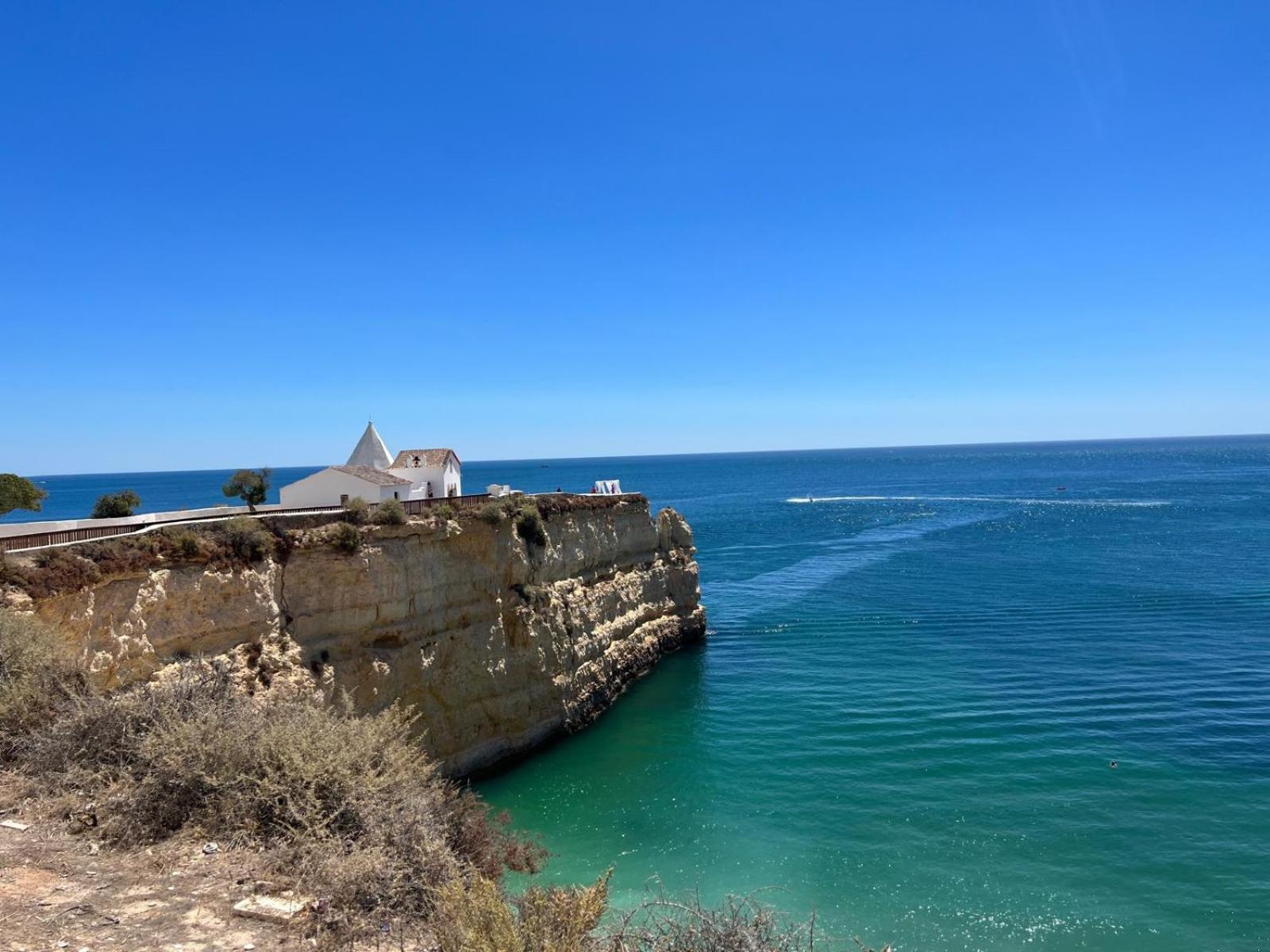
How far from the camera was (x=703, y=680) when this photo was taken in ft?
99.4

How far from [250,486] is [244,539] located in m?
8.31

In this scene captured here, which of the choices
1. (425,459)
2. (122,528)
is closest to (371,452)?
(425,459)

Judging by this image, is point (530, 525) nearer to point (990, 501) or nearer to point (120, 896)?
point (120, 896)

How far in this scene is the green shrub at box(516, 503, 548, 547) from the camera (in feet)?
81.3

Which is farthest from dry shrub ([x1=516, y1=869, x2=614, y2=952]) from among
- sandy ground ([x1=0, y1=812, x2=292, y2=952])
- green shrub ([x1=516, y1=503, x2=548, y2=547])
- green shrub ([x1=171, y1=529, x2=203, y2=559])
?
green shrub ([x1=516, y1=503, x2=548, y2=547])

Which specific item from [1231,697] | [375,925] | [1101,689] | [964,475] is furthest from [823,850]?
[964,475]

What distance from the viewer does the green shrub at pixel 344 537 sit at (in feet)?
61.2

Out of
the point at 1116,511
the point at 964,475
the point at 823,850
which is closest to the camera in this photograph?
the point at 823,850

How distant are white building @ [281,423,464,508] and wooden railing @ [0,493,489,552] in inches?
31.0

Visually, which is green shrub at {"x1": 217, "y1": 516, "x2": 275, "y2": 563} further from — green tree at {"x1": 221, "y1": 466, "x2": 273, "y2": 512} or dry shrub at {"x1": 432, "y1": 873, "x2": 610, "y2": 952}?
dry shrub at {"x1": 432, "y1": 873, "x2": 610, "y2": 952}

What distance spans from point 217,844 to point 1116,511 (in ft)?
309

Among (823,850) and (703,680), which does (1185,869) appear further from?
(703,680)

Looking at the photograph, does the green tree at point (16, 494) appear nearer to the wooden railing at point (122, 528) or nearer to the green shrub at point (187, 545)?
the wooden railing at point (122, 528)

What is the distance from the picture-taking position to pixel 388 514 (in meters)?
19.9
